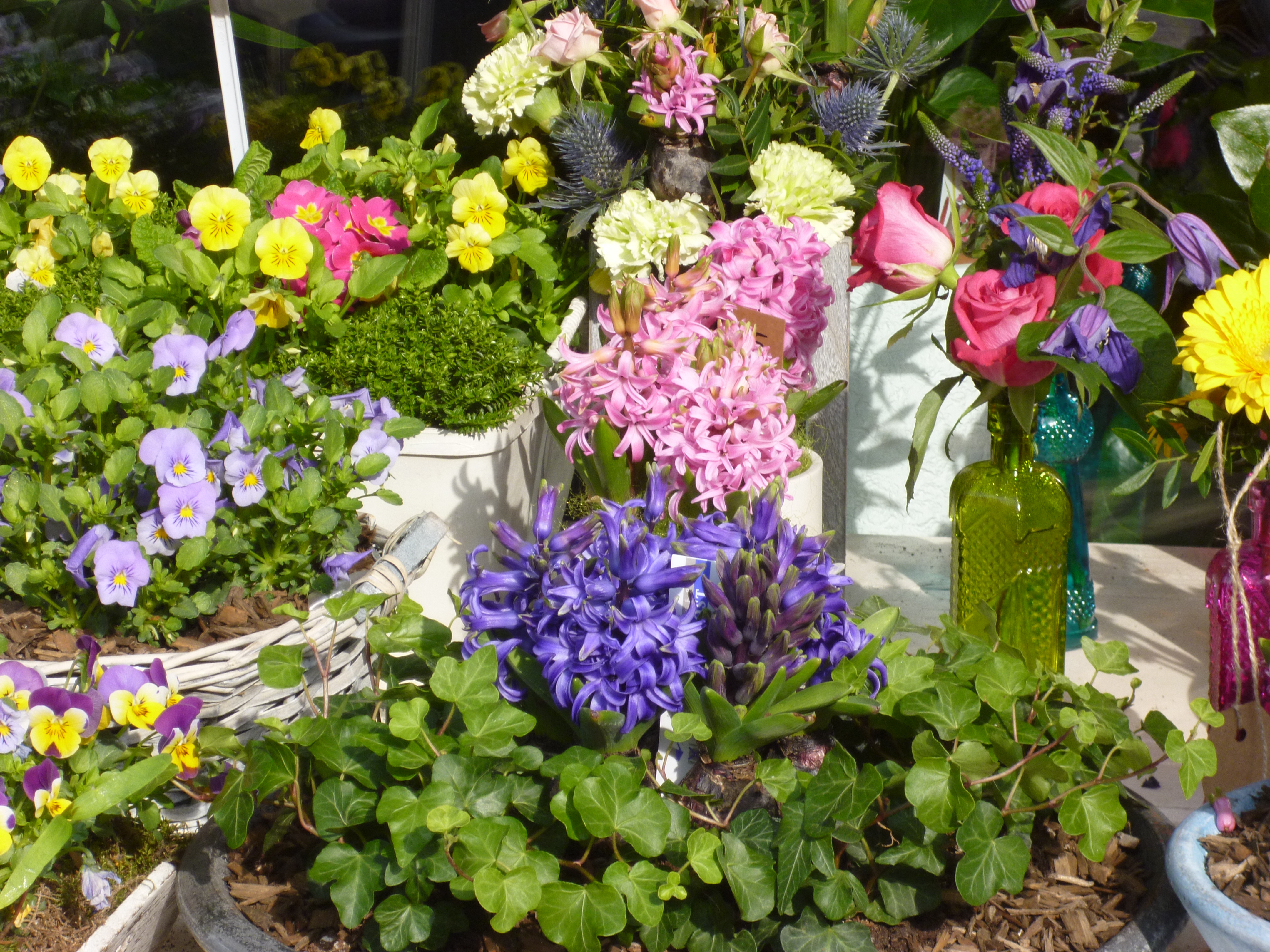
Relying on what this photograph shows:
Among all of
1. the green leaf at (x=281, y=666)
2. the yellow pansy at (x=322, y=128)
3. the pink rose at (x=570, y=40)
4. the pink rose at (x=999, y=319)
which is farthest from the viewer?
the yellow pansy at (x=322, y=128)

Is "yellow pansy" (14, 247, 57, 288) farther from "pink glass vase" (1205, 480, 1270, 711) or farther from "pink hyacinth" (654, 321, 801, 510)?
"pink glass vase" (1205, 480, 1270, 711)

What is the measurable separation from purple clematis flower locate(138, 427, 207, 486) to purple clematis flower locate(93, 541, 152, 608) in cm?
6

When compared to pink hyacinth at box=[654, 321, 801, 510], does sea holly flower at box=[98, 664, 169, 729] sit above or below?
below

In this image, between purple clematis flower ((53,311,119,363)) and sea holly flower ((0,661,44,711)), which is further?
purple clematis flower ((53,311,119,363))

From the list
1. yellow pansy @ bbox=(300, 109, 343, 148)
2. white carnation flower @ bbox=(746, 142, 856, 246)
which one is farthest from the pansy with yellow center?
white carnation flower @ bbox=(746, 142, 856, 246)

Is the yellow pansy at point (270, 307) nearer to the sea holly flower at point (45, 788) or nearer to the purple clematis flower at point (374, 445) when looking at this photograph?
the purple clematis flower at point (374, 445)

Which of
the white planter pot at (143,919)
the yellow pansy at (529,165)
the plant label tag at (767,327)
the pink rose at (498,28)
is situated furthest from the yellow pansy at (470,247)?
the white planter pot at (143,919)

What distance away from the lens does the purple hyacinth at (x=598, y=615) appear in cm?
56

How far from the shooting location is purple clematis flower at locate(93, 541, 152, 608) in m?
0.79

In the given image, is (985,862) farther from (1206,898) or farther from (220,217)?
(220,217)

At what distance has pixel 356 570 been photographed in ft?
3.23

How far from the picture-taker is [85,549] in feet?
2.60

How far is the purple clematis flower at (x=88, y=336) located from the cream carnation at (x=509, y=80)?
591 mm

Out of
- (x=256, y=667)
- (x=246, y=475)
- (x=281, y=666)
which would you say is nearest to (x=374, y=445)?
(x=246, y=475)
